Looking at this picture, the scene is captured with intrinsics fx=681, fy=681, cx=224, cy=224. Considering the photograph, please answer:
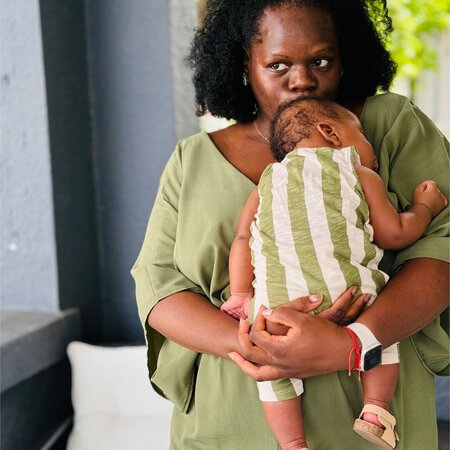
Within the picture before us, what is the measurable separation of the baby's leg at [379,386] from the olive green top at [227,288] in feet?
0.24

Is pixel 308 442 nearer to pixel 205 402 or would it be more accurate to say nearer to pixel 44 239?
pixel 205 402

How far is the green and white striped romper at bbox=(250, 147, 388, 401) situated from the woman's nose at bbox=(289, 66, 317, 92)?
0.17 meters

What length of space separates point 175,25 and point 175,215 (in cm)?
122

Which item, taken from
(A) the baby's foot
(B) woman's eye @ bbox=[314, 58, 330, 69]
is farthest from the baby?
(B) woman's eye @ bbox=[314, 58, 330, 69]

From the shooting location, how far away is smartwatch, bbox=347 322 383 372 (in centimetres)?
138

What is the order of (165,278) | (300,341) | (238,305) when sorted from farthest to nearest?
(165,278) → (238,305) → (300,341)

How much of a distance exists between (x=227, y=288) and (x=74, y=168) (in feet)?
4.14

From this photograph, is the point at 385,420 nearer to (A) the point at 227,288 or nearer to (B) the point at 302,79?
(A) the point at 227,288

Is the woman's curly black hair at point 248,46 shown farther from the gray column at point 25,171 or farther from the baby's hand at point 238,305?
the gray column at point 25,171

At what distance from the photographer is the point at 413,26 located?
6234mm

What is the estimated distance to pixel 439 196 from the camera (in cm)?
154

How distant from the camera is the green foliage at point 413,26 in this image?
20.4 ft

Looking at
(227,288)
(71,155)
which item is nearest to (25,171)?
(71,155)

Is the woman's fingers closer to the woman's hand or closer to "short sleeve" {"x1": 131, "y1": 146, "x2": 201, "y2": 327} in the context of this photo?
the woman's hand
